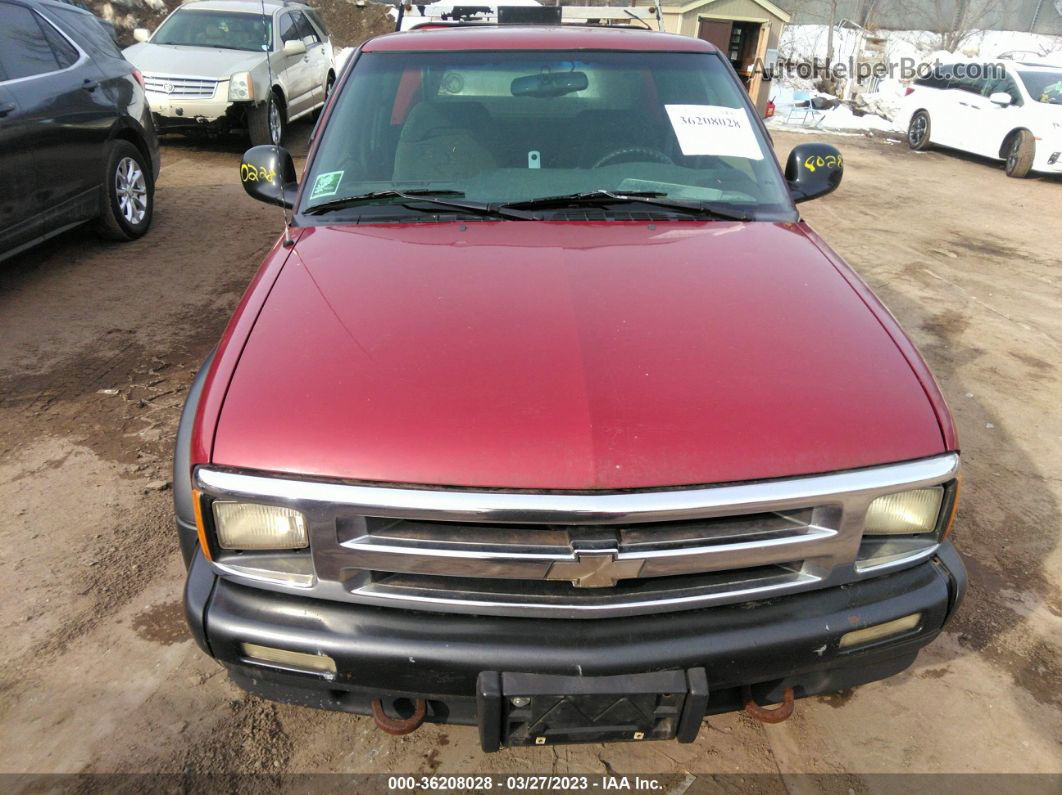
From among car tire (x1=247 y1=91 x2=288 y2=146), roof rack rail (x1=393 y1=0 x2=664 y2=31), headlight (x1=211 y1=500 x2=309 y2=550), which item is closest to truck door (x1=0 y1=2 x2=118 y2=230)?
roof rack rail (x1=393 y1=0 x2=664 y2=31)

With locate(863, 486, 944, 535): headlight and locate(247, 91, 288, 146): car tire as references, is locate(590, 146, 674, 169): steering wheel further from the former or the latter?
locate(247, 91, 288, 146): car tire

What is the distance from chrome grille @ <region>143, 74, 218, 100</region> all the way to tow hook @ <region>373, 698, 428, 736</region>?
852 centimetres

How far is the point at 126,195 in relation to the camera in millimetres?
6160

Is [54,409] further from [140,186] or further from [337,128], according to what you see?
[140,186]

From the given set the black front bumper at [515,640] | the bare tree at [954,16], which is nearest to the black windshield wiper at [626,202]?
the black front bumper at [515,640]

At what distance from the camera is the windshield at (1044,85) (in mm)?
10835

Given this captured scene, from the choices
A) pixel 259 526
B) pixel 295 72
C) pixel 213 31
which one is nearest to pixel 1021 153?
pixel 295 72

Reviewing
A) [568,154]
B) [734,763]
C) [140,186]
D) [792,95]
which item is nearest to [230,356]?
[568,154]

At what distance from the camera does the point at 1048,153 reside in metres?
10.5

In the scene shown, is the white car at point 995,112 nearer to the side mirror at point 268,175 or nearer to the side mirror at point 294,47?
the side mirror at point 294,47

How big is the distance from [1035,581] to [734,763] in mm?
A: 1594

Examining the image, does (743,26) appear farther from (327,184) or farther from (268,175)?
(327,184)

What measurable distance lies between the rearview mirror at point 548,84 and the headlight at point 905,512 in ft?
6.70

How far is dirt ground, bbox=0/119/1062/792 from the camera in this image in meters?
2.22
